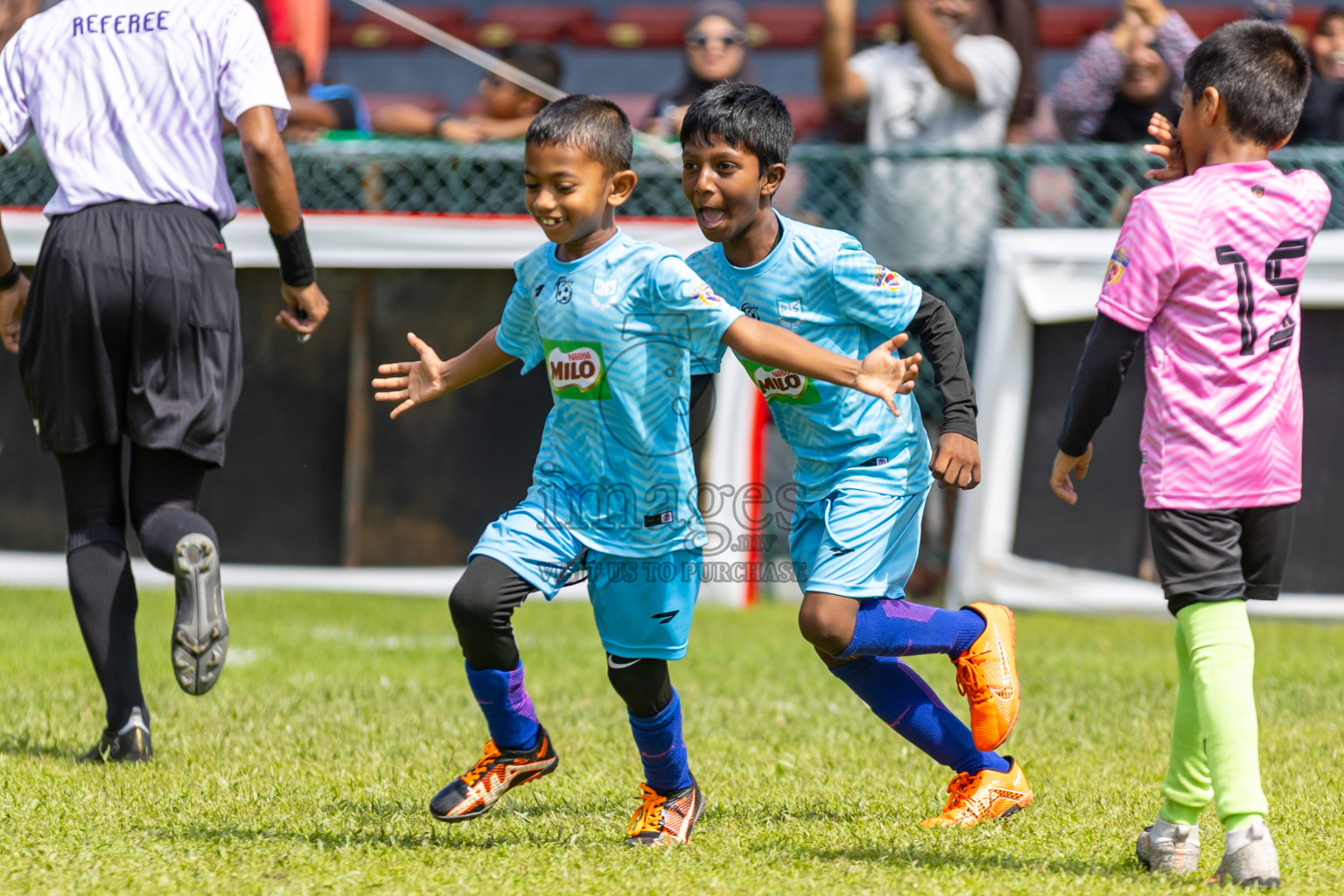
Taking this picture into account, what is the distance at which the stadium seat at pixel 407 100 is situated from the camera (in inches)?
490

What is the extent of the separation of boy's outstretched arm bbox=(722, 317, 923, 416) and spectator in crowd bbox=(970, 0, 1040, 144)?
498 cm

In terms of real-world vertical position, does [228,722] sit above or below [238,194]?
below

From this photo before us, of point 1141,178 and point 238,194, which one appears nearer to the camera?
point 1141,178

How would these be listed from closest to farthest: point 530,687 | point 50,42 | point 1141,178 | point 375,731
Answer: point 50,42 → point 375,731 → point 530,687 → point 1141,178

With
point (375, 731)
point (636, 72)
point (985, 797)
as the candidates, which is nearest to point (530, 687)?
point (375, 731)

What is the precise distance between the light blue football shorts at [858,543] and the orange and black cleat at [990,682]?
26 centimetres

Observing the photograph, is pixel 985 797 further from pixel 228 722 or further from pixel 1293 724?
pixel 228 722

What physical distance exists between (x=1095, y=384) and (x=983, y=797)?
117 cm

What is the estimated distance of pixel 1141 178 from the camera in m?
7.01

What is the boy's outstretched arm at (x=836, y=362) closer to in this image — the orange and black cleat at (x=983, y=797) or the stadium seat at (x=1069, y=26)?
the orange and black cleat at (x=983, y=797)

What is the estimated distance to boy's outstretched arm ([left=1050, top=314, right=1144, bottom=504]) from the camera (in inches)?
115

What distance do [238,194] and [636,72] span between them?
586cm

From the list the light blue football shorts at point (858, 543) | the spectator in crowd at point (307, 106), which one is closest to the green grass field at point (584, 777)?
the light blue football shorts at point (858, 543)

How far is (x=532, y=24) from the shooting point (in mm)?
12953
